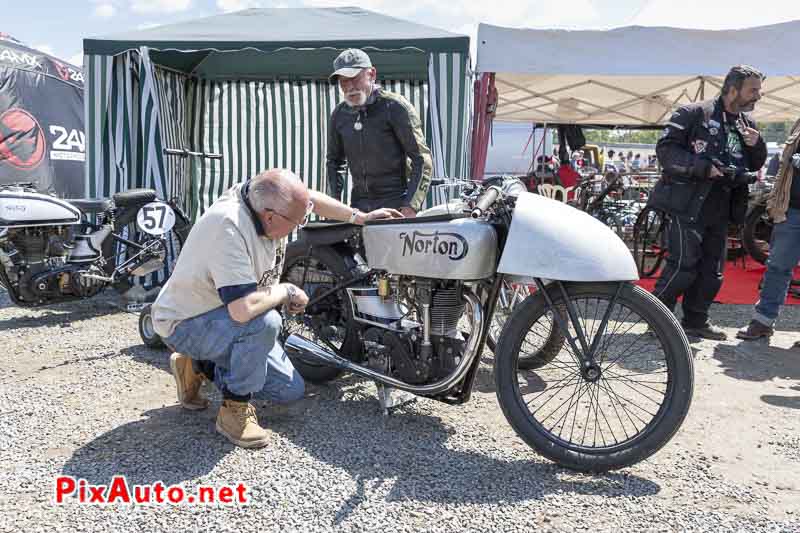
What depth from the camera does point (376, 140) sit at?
12.4 ft

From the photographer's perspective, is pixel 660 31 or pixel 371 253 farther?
pixel 660 31

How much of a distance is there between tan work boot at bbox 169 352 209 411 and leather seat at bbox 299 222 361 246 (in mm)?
844

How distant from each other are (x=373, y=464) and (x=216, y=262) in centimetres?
103

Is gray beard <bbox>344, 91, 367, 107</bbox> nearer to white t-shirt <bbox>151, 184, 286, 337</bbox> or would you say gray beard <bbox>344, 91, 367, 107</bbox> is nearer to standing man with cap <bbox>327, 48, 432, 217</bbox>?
standing man with cap <bbox>327, 48, 432, 217</bbox>

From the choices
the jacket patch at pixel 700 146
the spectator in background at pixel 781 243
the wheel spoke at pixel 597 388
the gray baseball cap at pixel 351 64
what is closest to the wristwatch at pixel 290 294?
the wheel spoke at pixel 597 388

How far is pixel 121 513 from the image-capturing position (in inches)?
86.2

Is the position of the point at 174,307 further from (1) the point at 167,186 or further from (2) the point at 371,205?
(1) the point at 167,186

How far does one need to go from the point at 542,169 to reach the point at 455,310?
33.5ft

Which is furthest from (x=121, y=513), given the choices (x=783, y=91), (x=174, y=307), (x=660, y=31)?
(x=783, y=91)

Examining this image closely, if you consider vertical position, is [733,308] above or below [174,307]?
below

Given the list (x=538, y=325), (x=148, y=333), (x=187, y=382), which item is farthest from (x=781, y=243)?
(x=148, y=333)

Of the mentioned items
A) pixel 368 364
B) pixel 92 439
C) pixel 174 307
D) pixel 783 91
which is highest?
pixel 783 91

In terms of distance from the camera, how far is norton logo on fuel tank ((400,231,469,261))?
2.59m

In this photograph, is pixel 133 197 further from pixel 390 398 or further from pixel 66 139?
pixel 66 139
